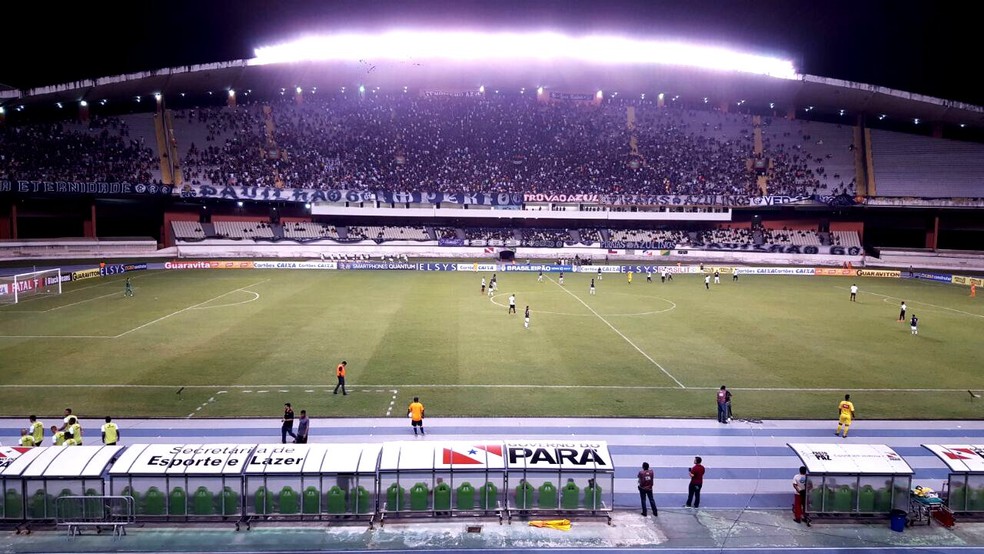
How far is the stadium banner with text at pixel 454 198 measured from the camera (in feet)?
211

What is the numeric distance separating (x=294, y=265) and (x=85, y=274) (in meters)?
15.9

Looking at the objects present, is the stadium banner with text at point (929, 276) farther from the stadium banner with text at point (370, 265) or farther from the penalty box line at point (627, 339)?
the stadium banner with text at point (370, 265)

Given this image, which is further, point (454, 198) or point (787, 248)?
point (454, 198)

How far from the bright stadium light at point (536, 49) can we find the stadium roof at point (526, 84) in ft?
3.98

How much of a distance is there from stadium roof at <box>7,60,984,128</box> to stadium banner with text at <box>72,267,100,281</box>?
58.0 ft

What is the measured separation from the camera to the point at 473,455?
36.8ft

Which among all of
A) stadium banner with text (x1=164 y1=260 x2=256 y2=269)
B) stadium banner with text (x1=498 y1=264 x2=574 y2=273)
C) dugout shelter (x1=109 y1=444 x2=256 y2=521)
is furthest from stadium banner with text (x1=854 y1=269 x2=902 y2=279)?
dugout shelter (x1=109 y1=444 x2=256 y2=521)

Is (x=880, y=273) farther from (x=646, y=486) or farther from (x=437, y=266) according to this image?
(x=646, y=486)

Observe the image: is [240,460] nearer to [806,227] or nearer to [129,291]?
[129,291]

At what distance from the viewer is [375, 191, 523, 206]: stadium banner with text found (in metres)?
64.4

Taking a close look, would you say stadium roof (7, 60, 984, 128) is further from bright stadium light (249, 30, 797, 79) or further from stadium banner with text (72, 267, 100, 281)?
stadium banner with text (72, 267, 100, 281)

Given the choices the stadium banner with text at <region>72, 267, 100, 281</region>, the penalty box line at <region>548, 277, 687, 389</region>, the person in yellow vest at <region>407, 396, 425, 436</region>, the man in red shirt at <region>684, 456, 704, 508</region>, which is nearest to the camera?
the man in red shirt at <region>684, 456, 704, 508</region>

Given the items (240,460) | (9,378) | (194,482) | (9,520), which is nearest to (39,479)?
(9,520)

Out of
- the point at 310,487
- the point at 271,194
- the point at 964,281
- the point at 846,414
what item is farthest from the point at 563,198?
the point at 310,487
